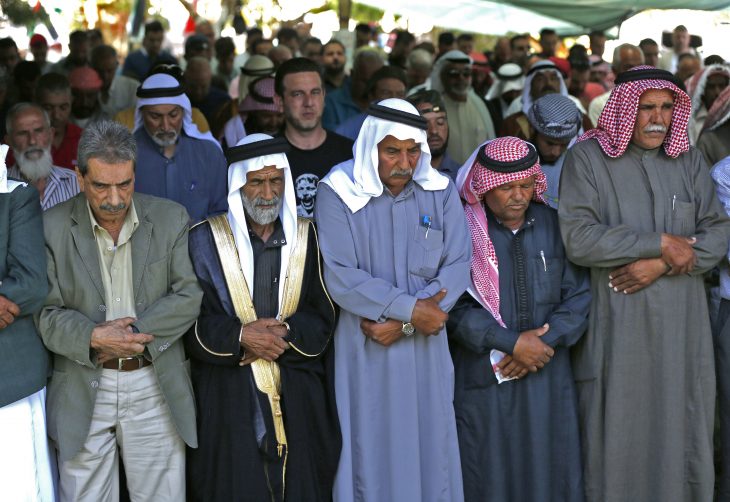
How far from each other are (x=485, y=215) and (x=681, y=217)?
0.92 metres

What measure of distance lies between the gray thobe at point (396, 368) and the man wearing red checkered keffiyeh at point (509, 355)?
153 millimetres

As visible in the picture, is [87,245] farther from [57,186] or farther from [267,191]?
[57,186]

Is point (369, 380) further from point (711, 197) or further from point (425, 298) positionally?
point (711, 197)

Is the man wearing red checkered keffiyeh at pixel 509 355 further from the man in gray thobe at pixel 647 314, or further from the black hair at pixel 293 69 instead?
the black hair at pixel 293 69

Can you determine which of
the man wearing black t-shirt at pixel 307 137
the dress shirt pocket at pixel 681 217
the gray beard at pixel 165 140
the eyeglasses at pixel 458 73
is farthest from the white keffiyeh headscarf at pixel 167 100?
the eyeglasses at pixel 458 73

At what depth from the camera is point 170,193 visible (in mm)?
5410

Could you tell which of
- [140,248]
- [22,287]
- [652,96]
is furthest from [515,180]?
[22,287]

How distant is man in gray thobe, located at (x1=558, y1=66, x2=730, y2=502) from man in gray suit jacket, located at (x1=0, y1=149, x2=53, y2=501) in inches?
93.1

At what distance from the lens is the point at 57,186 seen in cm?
523

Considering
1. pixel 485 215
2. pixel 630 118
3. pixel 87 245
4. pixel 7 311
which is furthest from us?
pixel 485 215

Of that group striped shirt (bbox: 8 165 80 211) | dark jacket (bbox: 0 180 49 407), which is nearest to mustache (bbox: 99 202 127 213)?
dark jacket (bbox: 0 180 49 407)

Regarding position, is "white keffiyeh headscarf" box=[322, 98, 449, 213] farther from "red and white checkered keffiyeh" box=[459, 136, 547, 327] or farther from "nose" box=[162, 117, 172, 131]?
"nose" box=[162, 117, 172, 131]

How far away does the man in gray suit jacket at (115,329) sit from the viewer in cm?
406

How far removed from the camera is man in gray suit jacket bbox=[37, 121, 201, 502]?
4062mm
